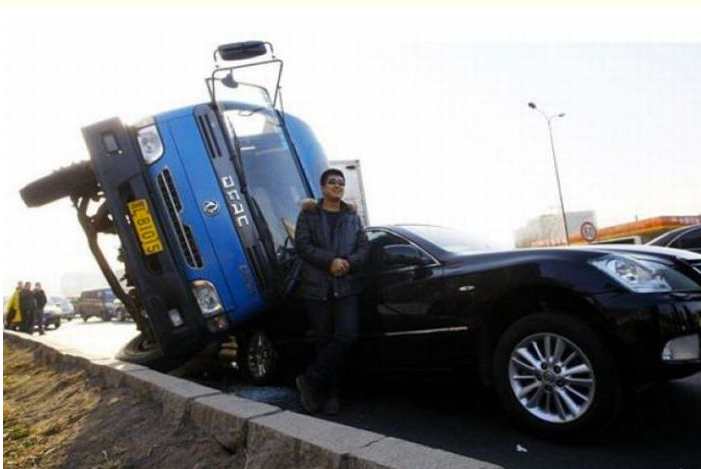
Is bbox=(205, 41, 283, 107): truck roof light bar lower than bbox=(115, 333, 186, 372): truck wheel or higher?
higher

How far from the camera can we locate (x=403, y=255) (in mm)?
4211

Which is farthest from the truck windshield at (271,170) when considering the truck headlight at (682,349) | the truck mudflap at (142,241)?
the truck headlight at (682,349)

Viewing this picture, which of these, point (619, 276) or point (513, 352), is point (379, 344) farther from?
point (619, 276)

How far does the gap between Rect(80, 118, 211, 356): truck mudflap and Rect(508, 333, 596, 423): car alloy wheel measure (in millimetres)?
2942

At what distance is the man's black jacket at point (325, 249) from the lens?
13.9 ft

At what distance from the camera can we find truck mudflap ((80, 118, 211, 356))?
17.1ft

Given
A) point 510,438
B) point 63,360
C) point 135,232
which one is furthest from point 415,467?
point 63,360

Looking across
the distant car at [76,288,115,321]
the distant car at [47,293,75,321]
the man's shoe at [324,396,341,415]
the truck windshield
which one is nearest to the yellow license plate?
the truck windshield

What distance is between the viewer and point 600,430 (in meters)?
3.17

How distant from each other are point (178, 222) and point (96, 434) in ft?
6.74

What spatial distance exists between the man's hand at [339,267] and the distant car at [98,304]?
2655cm

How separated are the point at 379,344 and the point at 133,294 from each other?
3285mm

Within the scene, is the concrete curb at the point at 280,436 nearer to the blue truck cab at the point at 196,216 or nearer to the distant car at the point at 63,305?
the blue truck cab at the point at 196,216

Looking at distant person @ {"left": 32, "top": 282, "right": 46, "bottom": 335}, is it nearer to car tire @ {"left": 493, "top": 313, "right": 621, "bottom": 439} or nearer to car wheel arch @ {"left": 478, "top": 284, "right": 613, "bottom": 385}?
car wheel arch @ {"left": 478, "top": 284, "right": 613, "bottom": 385}
